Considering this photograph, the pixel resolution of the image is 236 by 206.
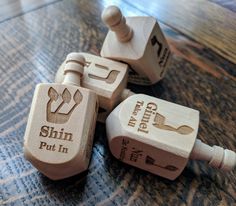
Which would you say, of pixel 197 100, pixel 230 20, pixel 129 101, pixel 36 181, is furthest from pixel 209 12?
pixel 36 181

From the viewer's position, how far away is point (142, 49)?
0.53 m

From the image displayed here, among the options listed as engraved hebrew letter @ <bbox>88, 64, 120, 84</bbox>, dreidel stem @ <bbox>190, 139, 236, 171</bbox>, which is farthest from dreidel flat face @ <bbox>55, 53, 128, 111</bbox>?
dreidel stem @ <bbox>190, 139, 236, 171</bbox>

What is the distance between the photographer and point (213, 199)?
1.50 ft

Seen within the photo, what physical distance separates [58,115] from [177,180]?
193 mm

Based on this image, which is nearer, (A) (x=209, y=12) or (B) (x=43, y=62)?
(B) (x=43, y=62)

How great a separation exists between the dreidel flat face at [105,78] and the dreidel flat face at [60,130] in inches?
1.2

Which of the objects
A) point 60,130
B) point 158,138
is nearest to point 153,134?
point 158,138

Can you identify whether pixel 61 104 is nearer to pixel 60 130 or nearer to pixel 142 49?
pixel 60 130

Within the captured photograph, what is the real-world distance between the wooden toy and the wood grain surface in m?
0.05

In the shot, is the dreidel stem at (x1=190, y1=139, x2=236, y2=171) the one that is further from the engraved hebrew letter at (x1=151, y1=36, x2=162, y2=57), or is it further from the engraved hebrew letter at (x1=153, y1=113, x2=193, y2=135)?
the engraved hebrew letter at (x1=151, y1=36, x2=162, y2=57)

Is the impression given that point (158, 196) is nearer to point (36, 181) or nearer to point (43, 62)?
point (36, 181)

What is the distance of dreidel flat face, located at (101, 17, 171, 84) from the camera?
53 centimetres

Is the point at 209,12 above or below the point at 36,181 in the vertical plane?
above

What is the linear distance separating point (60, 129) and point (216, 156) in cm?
21
